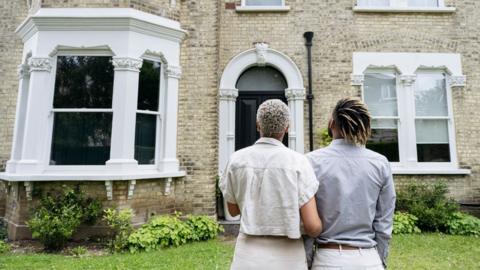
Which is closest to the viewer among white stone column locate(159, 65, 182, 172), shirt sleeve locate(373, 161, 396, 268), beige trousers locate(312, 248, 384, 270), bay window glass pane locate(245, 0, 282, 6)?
beige trousers locate(312, 248, 384, 270)

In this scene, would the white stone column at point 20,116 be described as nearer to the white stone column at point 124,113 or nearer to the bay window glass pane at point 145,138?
the white stone column at point 124,113

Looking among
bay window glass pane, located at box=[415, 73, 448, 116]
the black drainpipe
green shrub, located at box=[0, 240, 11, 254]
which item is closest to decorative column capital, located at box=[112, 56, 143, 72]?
green shrub, located at box=[0, 240, 11, 254]

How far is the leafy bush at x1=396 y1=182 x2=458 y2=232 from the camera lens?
20.3 feet

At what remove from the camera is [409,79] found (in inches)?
283

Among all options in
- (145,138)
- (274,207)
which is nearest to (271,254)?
(274,207)

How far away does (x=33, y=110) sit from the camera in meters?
5.42

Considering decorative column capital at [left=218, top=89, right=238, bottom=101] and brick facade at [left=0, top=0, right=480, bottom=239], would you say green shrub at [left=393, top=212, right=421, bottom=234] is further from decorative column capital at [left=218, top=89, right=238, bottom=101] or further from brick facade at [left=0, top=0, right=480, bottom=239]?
decorative column capital at [left=218, top=89, right=238, bottom=101]

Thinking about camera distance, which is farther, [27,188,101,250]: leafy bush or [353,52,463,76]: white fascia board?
[353,52,463,76]: white fascia board

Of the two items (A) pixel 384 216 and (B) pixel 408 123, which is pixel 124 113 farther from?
(B) pixel 408 123

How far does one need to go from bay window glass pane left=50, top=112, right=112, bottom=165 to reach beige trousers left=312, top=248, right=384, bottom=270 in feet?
15.8

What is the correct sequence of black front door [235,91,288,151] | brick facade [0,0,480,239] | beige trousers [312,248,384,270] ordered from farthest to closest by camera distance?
black front door [235,91,288,151] → brick facade [0,0,480,239] → beige trousers [312,248,384,270]

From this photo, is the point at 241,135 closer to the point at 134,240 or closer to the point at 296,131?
the point at 296,131

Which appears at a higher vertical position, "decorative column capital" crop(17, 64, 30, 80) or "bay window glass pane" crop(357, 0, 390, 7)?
"bay window glass pane" crop(357, 0, 390, 7)

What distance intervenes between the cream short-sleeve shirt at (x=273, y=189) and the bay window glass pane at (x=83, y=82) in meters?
4.67
